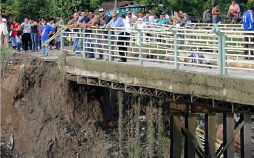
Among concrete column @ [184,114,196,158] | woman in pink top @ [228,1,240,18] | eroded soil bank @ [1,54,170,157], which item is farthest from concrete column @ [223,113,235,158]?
woman in pink top @ [228,1,240,18]

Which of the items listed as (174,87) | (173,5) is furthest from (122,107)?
(173,5)

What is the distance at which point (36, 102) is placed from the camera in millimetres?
18172

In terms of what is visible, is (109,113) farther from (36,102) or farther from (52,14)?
(52,14)

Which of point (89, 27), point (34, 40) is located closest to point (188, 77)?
point (89, 27)

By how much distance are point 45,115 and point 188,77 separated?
23.0 ft

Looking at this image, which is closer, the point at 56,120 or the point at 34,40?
the point at 56,120

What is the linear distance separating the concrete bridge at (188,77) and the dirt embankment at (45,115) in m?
0.89

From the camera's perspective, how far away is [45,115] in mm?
18094

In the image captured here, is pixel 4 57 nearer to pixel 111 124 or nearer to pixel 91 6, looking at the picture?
pixel 111 124

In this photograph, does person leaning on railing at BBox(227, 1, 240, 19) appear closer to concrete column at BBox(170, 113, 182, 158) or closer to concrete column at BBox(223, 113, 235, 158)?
concrete column at BBox(223, 113, 235, 158)

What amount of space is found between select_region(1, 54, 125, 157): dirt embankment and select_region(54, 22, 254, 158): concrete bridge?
2.91 feet

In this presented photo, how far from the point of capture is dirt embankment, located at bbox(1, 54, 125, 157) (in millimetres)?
17844

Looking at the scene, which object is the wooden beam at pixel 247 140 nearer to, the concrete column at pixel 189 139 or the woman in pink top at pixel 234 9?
the concrete column at pixel 189 139

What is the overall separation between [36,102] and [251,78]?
8.87 meters
